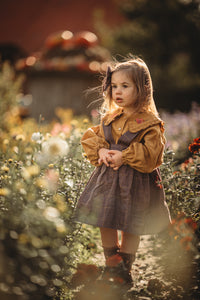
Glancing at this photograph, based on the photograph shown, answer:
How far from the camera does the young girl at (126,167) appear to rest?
6.21 ft

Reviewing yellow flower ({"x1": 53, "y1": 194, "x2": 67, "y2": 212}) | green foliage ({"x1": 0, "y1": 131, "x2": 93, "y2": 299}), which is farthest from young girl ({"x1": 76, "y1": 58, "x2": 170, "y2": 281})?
green foliage ({"x1": 0, "y1": 131, "x2": 93, "y2": 299})

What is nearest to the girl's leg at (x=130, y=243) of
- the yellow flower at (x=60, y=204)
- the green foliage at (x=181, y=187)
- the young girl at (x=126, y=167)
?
the young girl at (x=126, y=167)

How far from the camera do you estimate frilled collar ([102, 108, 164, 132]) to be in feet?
6.40

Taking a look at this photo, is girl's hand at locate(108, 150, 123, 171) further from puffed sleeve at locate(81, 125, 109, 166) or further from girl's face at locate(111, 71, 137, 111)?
girl's face at locate(111, 71, 137, 111)

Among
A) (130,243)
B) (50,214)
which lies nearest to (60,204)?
(50,214)

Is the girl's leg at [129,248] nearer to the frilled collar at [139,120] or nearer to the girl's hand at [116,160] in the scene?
the girl's hand at [116,160]

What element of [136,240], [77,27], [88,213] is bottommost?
[136,240]

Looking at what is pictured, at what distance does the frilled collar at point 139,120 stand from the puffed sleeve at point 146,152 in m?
0.04

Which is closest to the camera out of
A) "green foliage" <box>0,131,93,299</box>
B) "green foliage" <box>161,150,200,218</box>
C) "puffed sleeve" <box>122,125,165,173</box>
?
"green foliage" <box>0,131,93,299</box>

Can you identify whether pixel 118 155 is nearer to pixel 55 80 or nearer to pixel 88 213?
pixel 88 213

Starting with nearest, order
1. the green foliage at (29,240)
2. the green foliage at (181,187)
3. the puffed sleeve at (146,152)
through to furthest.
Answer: the green foliage at (29,240) < the puffed sleeve at (146,152) < the green foliage at (181,187)

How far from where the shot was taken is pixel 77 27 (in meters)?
7.56

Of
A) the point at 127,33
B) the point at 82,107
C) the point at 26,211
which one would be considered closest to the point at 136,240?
the point at 26,211

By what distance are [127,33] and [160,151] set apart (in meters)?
7.25
